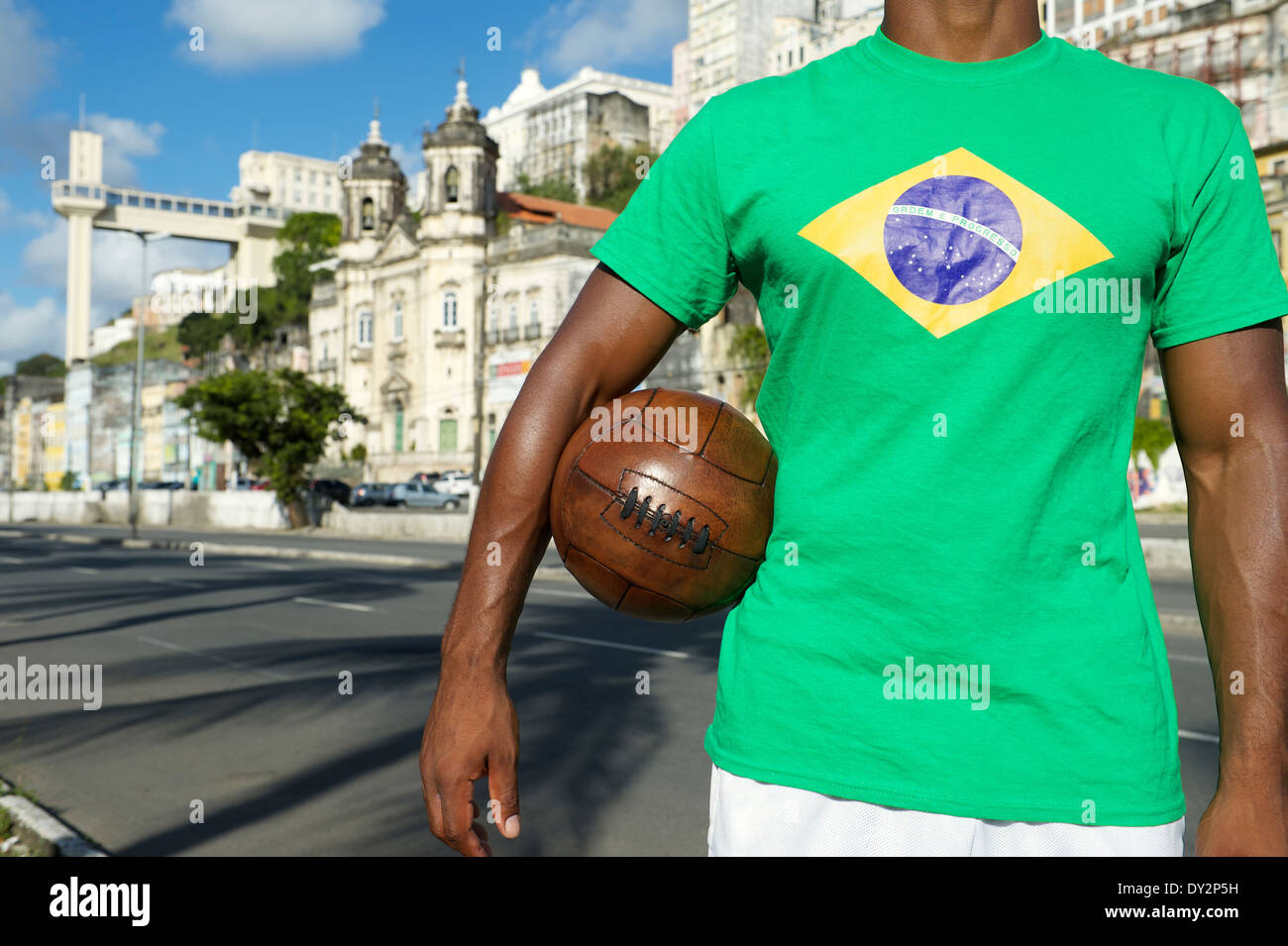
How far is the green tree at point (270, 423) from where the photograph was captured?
3828 cm

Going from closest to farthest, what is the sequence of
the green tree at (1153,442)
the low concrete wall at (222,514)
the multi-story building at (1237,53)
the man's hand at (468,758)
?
the man's hand at (468,758) → the low concrete wall at (222,514) → the green tree at (1153,442) → the multi-story building at (1237,53)

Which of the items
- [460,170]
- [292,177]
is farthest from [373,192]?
[292,177]

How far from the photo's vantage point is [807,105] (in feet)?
5.67

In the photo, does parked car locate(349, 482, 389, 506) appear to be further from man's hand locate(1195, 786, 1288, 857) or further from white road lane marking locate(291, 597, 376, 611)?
Result: man's hand locate(1195, 786, 1288, 857)

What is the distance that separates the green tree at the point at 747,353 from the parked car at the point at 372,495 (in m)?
15.8

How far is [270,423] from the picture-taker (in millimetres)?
38906

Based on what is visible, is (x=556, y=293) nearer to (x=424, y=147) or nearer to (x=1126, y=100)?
(x=424, y=147)

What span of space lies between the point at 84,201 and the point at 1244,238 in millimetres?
131159

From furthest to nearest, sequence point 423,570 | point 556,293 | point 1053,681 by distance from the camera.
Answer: point 556,293, point 423,570, point 1053,681

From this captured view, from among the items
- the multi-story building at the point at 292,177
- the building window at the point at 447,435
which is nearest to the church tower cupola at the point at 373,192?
the building window at the point at 447,435

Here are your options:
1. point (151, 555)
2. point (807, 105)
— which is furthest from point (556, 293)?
point (807, 105)

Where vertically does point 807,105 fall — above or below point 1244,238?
above

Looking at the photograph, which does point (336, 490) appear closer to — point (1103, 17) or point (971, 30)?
point (1103, 17)

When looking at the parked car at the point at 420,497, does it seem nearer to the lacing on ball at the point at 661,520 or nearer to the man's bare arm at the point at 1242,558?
the lacing on ball at the point at 661,520
